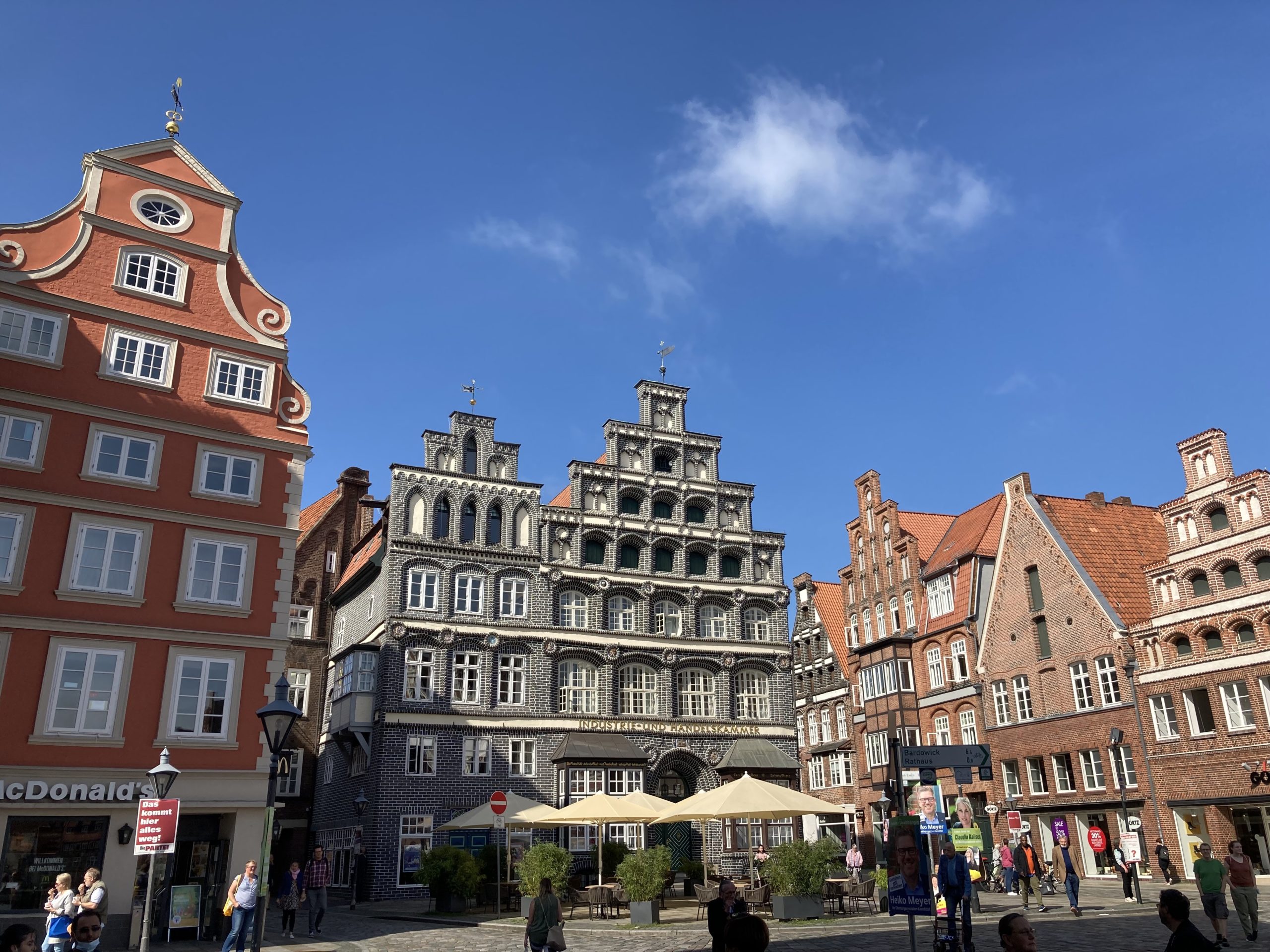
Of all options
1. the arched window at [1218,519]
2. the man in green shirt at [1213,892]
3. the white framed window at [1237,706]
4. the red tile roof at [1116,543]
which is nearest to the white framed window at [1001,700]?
the red tile roof at [1116,543]

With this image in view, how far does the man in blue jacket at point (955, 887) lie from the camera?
14094 mm

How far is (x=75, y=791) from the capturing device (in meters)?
20.8

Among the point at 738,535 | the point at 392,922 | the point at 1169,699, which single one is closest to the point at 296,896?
the point at 392,922

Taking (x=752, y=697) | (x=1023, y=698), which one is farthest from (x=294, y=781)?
(x=1023, y=698)

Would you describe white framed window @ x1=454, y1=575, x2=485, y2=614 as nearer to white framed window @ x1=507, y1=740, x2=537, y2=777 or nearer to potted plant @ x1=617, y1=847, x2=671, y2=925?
white framed window @ x1=507, y1=740, x2=537, y2=777

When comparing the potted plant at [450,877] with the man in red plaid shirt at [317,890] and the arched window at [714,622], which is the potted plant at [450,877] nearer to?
the man in red plaid shirt at [317,890]

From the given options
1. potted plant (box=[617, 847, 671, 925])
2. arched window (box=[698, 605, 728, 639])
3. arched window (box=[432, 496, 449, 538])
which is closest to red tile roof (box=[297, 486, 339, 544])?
arched window (box=[432, 496, 449, 538])

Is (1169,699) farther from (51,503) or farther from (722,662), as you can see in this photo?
(51,503)

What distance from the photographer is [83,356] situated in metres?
23.7

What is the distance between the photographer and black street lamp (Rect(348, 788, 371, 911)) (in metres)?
34.5

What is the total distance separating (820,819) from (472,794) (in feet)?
58.9

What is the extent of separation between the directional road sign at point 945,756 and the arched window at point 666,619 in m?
26.8

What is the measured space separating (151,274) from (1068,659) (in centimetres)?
3284

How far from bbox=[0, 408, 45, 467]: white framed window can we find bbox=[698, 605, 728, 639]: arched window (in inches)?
1072
